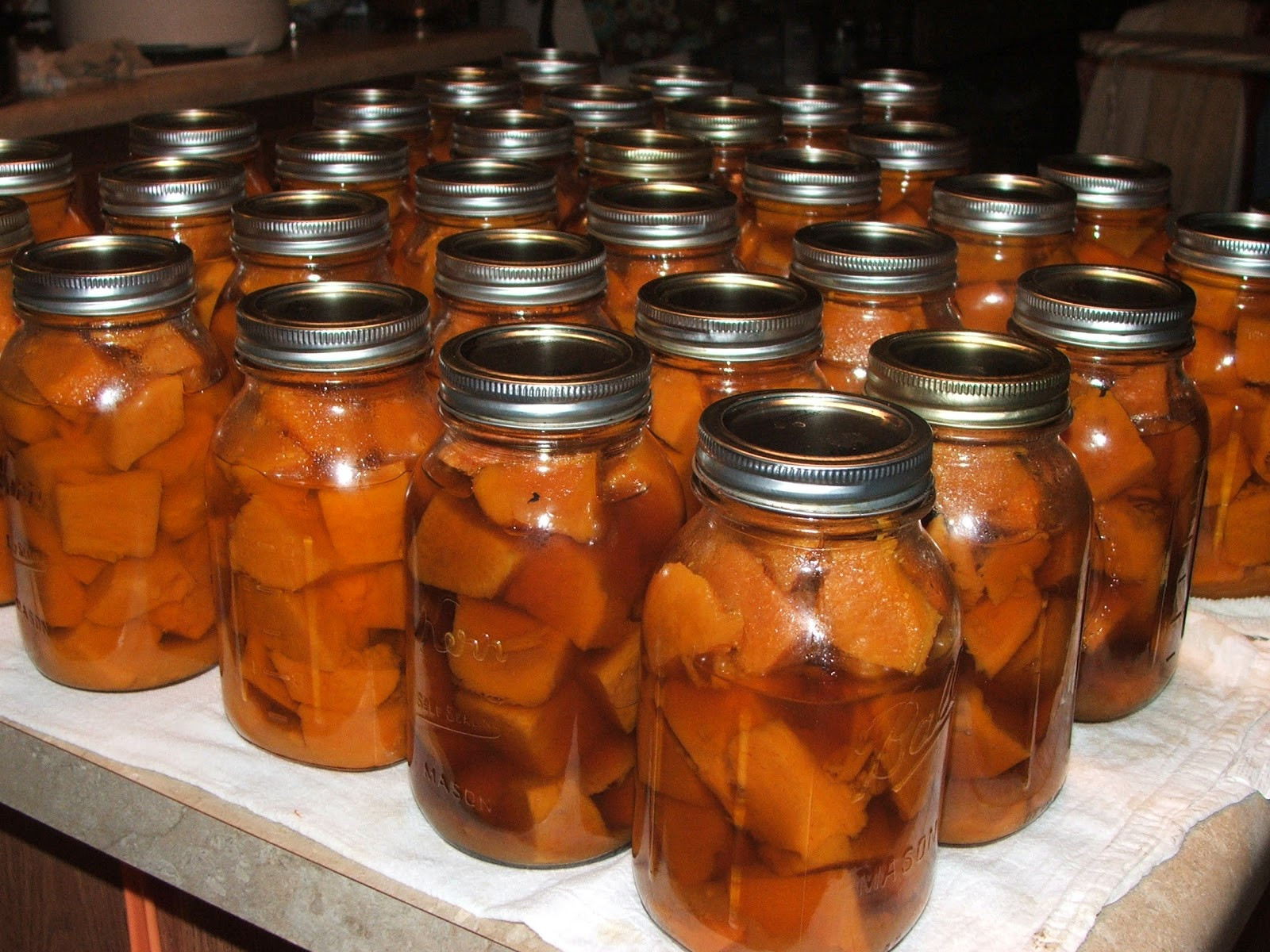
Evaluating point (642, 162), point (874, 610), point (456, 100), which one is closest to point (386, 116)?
point (456, 100)

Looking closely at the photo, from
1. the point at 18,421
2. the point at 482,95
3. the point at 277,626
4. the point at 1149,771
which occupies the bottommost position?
the point at 1149,771

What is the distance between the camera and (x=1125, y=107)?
12.3 ft

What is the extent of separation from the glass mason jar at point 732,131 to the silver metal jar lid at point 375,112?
10.8 inches

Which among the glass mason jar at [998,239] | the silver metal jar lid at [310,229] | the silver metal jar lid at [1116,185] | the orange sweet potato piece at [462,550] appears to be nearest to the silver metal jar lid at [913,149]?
the silver metal jar lid at [1116,185]

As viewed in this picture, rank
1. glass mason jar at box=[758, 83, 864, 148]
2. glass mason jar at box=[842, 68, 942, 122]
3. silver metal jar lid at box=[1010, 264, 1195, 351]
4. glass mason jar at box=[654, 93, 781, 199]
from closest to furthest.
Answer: silver metal jar lid at box=[1010, 264, 1195, 351] < glass mason jar at box=[654, 93, 781, 199] < glass mason jar at box=[758, 83, 864, 148] < glass mason jar at box=[842, 68, 942, 122]

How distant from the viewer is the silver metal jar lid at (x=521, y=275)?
2.93ft

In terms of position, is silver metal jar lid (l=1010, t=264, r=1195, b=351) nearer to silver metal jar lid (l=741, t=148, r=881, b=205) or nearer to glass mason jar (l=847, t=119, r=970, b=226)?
silver metal jar lid (l=741, t=148, r=881, b=205)

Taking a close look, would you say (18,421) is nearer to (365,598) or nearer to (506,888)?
(365,598)

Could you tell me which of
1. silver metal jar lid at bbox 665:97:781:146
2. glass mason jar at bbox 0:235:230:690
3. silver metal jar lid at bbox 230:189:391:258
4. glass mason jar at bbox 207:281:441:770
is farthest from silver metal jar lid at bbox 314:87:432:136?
glass mason jar at bbox 207:281:441:770

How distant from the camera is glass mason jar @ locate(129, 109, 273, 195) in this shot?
1324mm

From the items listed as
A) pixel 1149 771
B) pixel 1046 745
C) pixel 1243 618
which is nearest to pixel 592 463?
pixel 1046 745

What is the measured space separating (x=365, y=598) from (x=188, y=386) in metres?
0.21

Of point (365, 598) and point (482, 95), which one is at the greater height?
point (482, 95)

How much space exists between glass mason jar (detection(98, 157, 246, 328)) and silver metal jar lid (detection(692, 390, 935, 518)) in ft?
1.80
